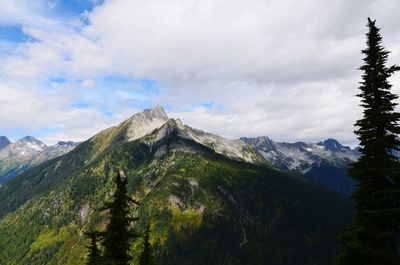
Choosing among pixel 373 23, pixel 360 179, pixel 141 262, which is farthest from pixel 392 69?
pixel 141 262

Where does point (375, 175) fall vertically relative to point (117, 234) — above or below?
above

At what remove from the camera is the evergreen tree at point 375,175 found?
23719mm

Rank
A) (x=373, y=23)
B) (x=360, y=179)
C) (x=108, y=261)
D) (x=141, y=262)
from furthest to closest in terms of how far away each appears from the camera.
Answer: (x=141, y=262) < (x=108, y=261) < (x=373, y=23) < (x=360, y=179)

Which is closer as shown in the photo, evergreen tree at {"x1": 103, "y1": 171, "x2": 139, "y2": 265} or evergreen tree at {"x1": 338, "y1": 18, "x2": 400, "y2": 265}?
evergreen tree at {"x1": 338, "y1": 18, "x2": 400, "y2": 265}

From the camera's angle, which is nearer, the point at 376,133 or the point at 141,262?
the point at 376,133

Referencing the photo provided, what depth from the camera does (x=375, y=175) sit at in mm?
24969

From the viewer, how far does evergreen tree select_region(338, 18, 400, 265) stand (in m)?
23.7

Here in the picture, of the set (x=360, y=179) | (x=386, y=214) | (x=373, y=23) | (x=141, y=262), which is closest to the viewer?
(x=386, y=214)

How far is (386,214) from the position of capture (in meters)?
23.9

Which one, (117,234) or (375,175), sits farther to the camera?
(117,234)

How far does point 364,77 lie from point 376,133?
390cm

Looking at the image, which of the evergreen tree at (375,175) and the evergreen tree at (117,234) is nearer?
the evergreen tree at (375,175)

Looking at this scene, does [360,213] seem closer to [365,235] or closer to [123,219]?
[365,235]

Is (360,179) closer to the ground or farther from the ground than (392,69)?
closer to the ground
